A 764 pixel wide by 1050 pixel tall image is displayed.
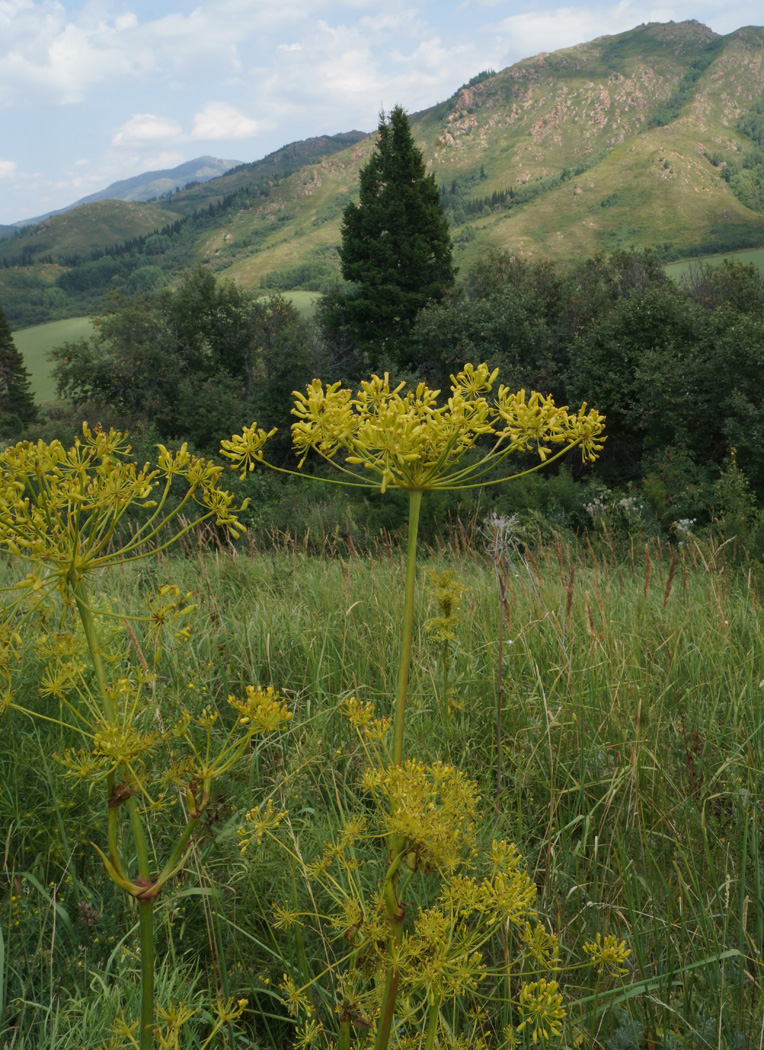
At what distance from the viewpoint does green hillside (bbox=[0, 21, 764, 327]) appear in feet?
371

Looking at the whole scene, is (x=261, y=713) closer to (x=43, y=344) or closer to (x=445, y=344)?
(x=445, y=344)

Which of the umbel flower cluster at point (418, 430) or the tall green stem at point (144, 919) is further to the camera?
the umbel flower cluster at point (418, 430)

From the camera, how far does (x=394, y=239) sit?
33.7m

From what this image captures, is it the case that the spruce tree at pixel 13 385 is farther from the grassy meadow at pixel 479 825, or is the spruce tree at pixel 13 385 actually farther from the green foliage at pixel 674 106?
the green foliage at pixel 674 106

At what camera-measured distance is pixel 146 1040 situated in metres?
0.82

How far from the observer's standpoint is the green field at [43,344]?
6239 centimetres

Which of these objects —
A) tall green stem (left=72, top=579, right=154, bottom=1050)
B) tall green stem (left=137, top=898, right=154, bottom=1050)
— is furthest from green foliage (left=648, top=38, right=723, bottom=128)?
tall green stem (left=137, top=898, right=154, bottom=1050)

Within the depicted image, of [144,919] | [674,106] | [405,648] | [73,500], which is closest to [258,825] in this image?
[144,919]

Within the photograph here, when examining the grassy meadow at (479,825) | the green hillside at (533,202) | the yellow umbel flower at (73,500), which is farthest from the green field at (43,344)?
the yellow umbel flower at (73,500)

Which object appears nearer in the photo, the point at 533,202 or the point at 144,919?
the point at 144,919

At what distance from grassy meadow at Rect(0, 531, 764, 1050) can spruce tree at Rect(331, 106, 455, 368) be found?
30513 mm

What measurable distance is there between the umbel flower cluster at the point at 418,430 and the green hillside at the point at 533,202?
78.9 m

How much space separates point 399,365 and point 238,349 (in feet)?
27.9

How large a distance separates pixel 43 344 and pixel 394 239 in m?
56.0
